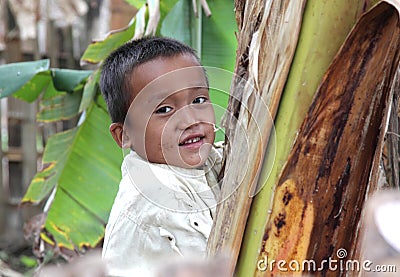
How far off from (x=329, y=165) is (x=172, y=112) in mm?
278

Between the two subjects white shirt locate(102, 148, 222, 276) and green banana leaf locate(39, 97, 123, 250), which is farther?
green banana leaf locate(39, 97, 123, 250)

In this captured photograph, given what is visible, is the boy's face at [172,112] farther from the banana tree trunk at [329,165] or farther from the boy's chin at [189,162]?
the banana tree trunk at [329,165]

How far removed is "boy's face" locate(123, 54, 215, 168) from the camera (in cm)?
81

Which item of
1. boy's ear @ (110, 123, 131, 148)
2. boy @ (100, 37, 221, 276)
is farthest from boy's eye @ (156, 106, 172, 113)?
boy's ear @ (110, 123, 131, 148)

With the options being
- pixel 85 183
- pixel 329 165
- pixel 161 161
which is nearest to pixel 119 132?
pixel 161 161

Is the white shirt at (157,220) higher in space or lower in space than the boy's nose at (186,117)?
lower

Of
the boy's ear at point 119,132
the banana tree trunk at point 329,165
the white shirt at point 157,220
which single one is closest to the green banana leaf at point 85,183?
the boy's ear at point 119,132

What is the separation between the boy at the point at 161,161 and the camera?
82 centimetres

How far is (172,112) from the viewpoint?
818mm

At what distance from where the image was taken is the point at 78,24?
404 centimetres

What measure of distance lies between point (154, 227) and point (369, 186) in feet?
1.07

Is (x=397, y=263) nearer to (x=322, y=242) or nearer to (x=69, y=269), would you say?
(x=69, y=269)

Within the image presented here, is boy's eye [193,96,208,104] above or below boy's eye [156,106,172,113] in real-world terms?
above

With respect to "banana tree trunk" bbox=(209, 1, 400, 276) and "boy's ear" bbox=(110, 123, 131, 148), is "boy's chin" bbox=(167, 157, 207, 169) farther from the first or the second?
"banana tree trunk" bbox=(209, 1, 400, 276)
